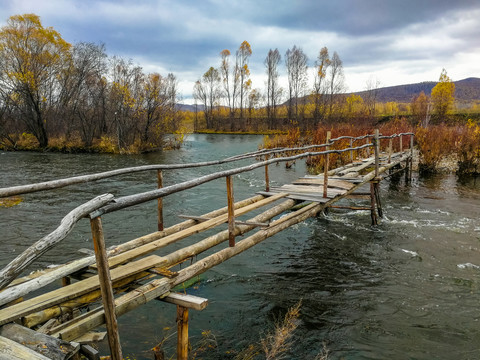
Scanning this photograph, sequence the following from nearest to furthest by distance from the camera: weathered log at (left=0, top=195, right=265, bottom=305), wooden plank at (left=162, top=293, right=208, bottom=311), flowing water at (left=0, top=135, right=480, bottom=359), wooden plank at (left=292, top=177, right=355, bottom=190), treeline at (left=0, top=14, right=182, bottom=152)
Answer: weathered log at (left=0, top=195, right=265, bottom=305) → wooden plank at (left=162, top=293, right=208, bottom=311) → flowing water at (left=0, top=135, right=480, bottom=359) → wooden plank at (left=292, top=177, right=355, bottom=190) → treeline at (left=0, top=14, right=182, bottom=152)

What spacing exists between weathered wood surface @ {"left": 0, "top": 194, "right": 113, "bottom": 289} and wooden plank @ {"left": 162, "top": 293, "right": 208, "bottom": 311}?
1.34 metres

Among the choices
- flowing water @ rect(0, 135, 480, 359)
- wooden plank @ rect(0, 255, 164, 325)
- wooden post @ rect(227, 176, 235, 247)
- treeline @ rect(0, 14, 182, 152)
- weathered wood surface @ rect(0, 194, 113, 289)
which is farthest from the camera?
treeline @ rect(0, 14, 182, 152)

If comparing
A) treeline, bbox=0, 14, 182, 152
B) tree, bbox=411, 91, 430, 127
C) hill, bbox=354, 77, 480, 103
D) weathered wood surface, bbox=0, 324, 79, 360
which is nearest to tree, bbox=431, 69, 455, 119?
tree, bbox=411, 91, 430, 127

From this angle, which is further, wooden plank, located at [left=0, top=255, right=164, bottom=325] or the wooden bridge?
wooden plank, located at [left=0, top=255, right=164, bottom=325]

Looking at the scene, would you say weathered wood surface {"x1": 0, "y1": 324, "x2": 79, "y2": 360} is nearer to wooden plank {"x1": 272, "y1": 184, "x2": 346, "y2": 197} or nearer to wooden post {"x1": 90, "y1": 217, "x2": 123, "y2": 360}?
wooden post {"x1": 90, "y1": 217, "x2": 123, "y2": 360}

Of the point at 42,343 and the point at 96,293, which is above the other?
the point at 42,343

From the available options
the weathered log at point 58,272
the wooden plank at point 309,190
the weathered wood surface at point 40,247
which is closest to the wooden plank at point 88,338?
the weathered log at point 58,272

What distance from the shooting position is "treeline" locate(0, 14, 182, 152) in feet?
86.5

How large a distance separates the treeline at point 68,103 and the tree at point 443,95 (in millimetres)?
29730

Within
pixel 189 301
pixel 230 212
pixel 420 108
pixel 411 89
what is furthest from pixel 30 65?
pixel 411 89

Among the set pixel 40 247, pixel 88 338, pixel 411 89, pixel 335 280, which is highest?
pixel 411 89

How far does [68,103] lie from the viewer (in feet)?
101

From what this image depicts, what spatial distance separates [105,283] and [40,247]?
2.18ft

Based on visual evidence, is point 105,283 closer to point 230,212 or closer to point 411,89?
point 230,212
